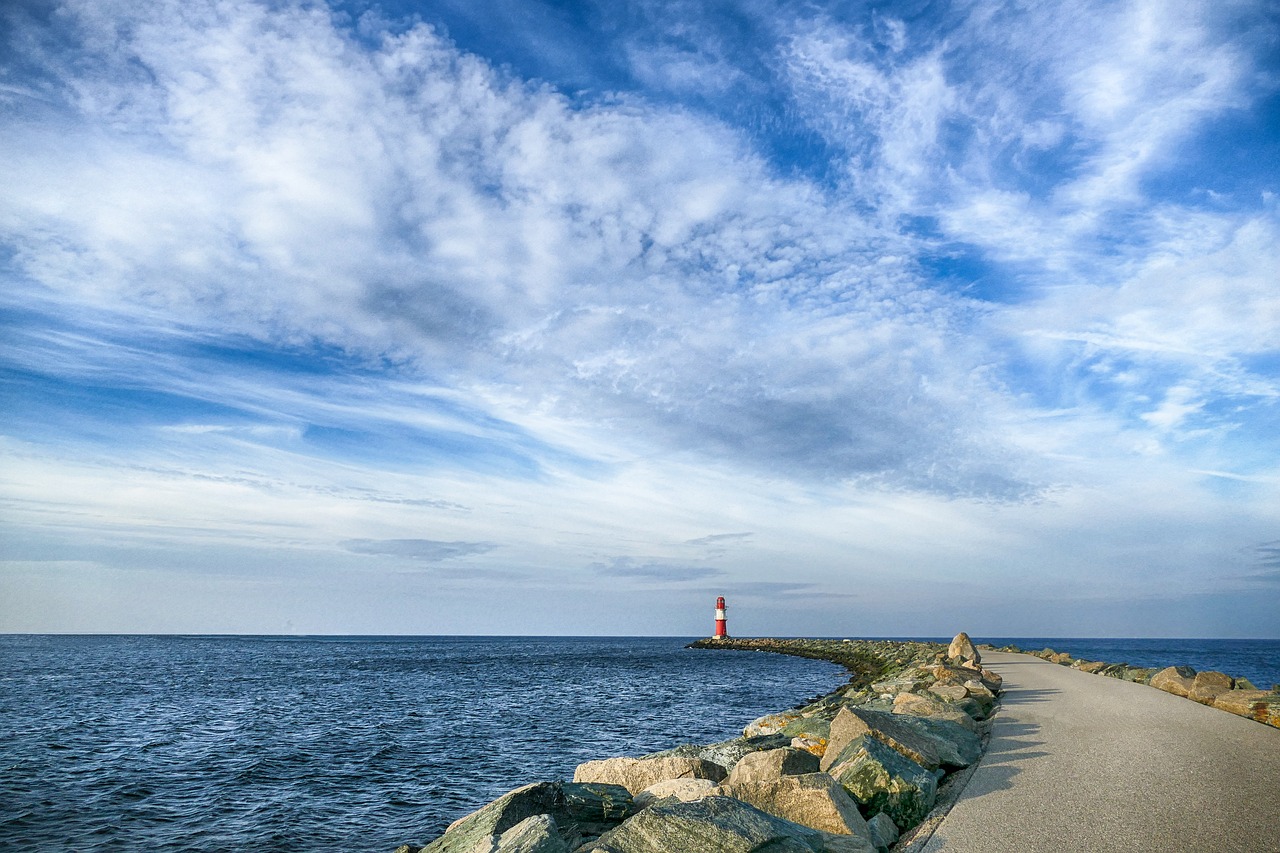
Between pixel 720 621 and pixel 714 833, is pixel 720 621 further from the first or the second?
pixel 714 833

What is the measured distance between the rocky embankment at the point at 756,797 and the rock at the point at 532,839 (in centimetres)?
1

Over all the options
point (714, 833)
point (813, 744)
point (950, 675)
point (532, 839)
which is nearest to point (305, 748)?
point (813, 744)

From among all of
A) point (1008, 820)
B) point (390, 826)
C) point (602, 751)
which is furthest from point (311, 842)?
point (1008, 820)

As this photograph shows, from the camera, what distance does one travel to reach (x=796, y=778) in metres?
7.85

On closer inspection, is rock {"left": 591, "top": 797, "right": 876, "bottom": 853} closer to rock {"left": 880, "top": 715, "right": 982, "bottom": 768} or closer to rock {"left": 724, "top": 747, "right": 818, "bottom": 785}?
rock {"left": 724, "top": 747, "right": 818, "bottom": 785}

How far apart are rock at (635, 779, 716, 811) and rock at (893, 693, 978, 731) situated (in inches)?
194

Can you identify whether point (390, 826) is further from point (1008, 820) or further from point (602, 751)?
point (1008, 820)

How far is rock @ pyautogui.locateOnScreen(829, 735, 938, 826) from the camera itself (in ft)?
26.5

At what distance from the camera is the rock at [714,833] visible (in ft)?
20.1

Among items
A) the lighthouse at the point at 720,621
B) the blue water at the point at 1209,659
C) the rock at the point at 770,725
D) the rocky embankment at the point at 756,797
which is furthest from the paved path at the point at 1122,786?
the lighthouse at the point at 720,621

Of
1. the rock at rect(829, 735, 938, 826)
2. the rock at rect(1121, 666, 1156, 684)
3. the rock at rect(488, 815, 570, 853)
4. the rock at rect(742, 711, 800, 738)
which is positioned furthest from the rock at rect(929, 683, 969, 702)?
the rock at rect(488, 815, 570, 853)

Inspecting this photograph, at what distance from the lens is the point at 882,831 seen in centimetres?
743

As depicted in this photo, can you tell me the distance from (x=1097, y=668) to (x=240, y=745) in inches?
1105

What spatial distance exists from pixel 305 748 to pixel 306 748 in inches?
1.2
